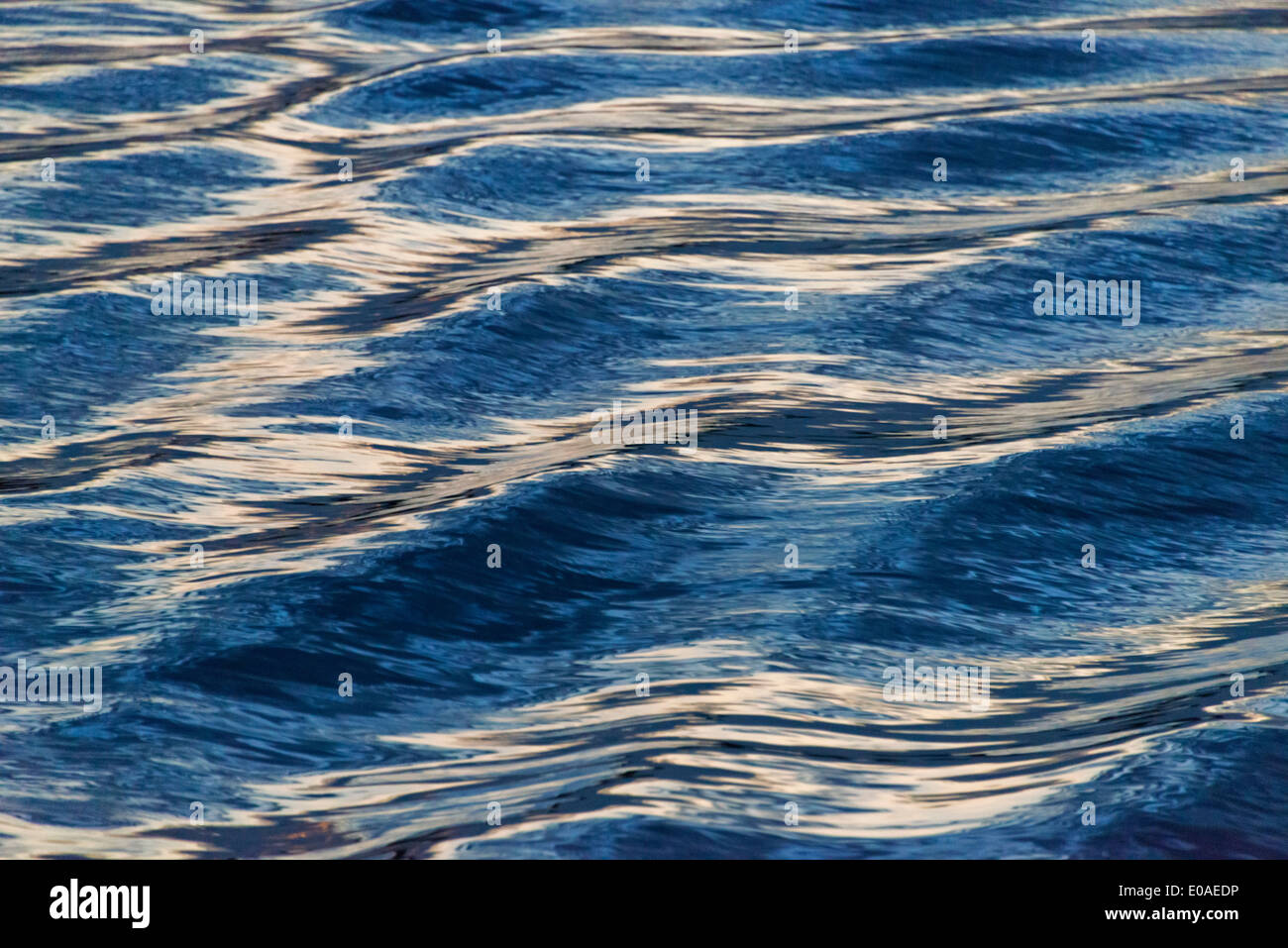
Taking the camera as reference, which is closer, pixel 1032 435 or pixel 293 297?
pixel 1032 435

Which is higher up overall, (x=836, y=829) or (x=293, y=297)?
(x=293, y=297)

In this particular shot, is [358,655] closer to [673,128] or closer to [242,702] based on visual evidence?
[242,702]

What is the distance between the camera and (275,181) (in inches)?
331

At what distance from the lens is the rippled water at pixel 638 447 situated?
3.84m

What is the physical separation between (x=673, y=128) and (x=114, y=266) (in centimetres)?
316

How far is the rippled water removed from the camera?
384 cm

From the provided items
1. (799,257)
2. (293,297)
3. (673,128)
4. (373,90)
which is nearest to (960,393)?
(799,257)

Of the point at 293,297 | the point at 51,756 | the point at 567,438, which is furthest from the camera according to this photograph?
the point at 293,297

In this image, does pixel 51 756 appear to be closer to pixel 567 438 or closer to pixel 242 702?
pixel 242 702

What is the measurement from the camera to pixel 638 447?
223 inches
